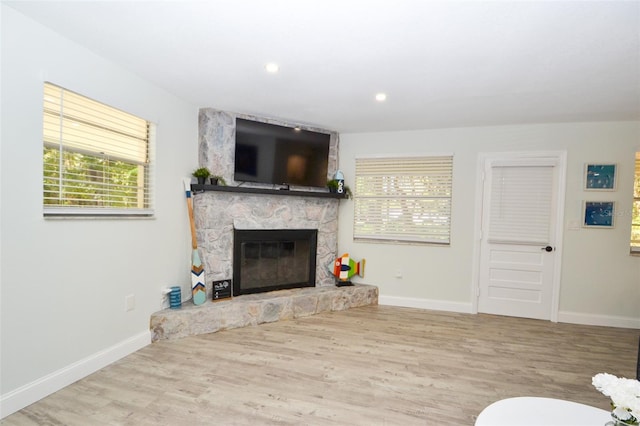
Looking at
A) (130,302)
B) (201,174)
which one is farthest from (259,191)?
(130,302)

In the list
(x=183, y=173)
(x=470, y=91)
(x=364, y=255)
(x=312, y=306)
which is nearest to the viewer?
(x=470, y=91)

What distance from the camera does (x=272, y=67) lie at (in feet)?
7.66

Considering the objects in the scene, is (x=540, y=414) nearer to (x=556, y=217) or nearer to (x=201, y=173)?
(x=556, y=217)

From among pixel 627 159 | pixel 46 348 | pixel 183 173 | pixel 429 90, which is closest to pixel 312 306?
pixel 183 173

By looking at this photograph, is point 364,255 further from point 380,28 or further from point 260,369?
point 380,28

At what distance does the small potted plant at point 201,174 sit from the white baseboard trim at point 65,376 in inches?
61.7

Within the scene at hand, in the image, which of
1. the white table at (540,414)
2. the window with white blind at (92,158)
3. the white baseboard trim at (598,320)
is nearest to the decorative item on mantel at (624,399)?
the white table at (540,414)

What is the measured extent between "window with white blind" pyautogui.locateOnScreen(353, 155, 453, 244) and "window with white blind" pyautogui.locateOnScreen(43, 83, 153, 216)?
2.70 metres

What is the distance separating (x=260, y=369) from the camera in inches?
95.6

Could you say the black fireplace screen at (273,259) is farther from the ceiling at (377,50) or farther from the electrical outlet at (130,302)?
the ceiling at (377,50)

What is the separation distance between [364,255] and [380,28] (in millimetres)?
3046

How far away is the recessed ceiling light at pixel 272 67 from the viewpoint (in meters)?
2.30

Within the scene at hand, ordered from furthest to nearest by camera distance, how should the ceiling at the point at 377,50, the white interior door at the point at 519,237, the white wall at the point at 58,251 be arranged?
the white interior door at the point at 519,237, the white wall at the point at 58,251, the ceiling at the point at 377,50

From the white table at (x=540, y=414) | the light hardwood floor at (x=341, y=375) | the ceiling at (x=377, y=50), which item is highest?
the ceiling at (x=377, y=50)
